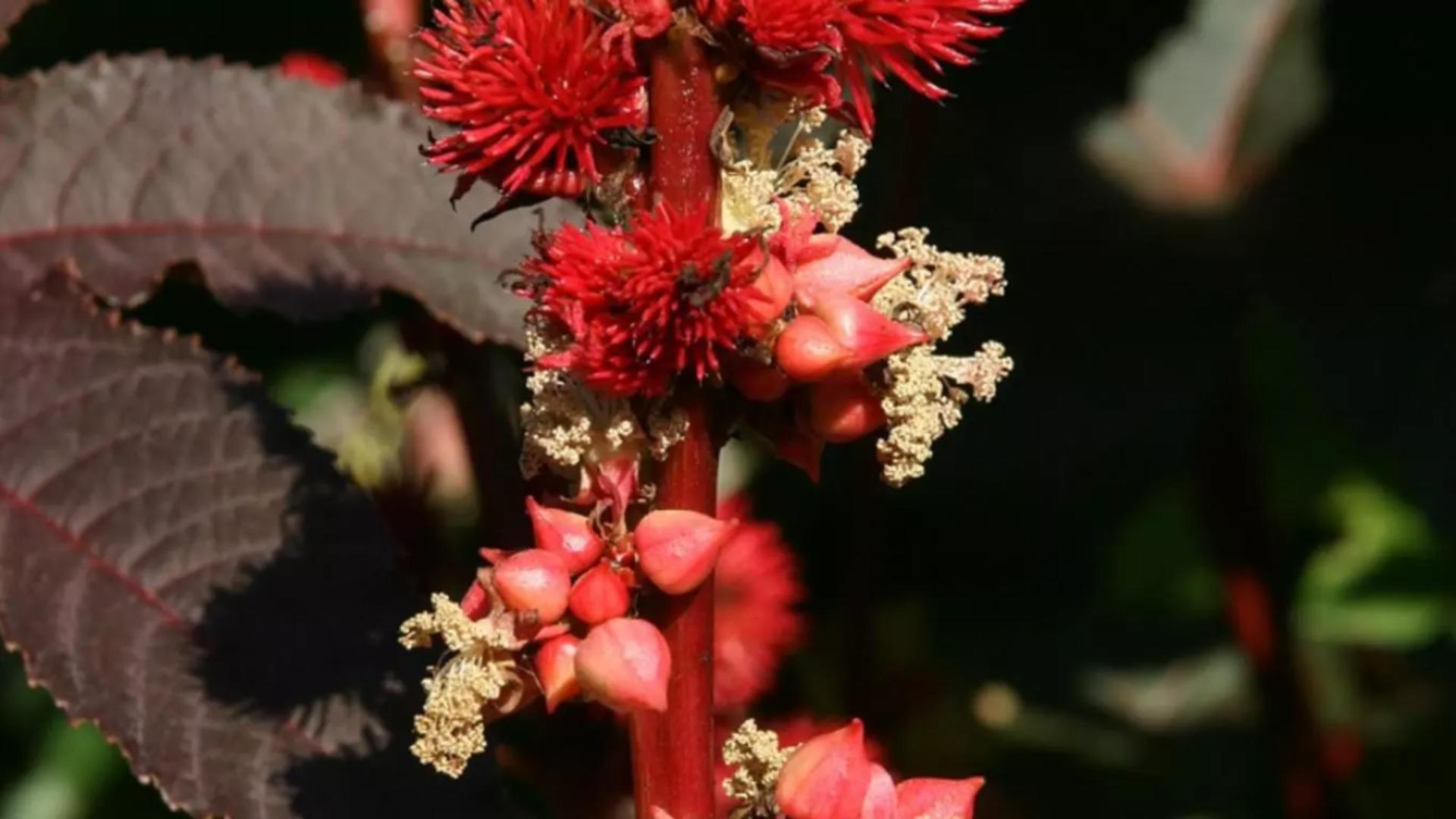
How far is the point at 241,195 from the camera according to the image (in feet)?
3.32

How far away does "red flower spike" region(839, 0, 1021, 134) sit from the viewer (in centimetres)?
61

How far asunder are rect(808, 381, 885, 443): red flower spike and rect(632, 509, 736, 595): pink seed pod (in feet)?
0.17

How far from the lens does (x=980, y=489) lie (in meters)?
1.36

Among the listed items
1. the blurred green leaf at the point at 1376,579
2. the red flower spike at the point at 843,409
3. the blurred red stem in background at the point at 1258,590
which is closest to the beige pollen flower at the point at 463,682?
the red flower spike at the point at 843,409

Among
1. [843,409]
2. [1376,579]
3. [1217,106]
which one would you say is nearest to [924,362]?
[843,409]

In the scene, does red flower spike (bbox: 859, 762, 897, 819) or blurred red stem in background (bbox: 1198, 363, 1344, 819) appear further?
blurred red stem in background (bbox: 1198, 363, 1344, 819)

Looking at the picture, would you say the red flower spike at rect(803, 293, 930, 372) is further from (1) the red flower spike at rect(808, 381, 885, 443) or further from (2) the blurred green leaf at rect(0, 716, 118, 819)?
(2) the blurred green leaf at rect(0, 716, 118, 819)

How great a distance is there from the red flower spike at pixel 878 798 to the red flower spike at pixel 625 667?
8cm

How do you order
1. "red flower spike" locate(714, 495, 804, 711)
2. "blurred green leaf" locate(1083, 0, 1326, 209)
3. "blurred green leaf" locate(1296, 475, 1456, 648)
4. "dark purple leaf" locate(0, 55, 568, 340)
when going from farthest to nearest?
"blurred green leaf" locate(1296, 475, 1456, 648) → "blurred green leaf" locate(1083, 0, 1326, 209) → "red flower spike" locate(714, 495, 804, 711) → "dark purple leaf" locate(0, 55, 568, 340)

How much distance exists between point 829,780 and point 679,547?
3.7 inches

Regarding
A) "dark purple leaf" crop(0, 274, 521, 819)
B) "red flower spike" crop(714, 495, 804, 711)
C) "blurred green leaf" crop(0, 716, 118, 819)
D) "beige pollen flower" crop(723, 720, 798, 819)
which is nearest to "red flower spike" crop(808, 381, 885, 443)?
"beige pollen flower" crop(723, 720, 798, 819)

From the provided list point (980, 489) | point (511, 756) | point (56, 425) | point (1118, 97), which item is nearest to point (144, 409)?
point (56, 425)

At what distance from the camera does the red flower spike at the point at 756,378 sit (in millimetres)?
622

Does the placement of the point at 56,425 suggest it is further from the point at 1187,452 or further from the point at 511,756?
the point at 1187,452
